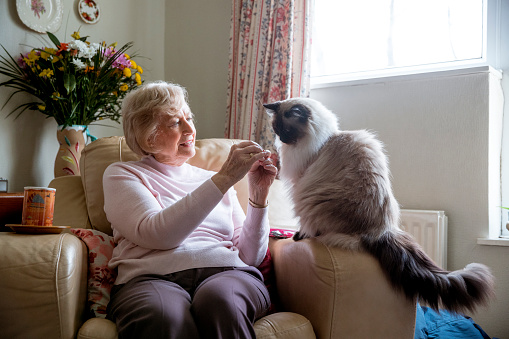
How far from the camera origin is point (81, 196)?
1.66m

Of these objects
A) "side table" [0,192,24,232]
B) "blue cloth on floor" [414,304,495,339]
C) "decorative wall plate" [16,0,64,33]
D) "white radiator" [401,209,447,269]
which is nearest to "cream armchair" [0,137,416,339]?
"side table" [0,192,24,232]

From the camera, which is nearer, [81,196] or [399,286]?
[399,286]

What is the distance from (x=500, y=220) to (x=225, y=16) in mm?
2130

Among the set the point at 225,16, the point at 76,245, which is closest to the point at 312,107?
the point at 76,245

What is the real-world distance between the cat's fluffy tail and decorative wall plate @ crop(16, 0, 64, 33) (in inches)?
86.0

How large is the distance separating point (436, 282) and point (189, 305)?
66 cm

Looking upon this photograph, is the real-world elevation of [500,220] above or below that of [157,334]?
above

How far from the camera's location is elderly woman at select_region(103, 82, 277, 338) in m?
1.02

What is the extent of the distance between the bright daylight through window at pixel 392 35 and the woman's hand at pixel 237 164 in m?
1.61

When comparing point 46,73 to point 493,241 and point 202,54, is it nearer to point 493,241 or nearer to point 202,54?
point 202,54

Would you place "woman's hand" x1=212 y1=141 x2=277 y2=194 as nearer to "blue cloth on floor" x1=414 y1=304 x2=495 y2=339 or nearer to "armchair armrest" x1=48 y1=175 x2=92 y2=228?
"armchair armrest" x1=48 y1=175 x2=92 y2=228

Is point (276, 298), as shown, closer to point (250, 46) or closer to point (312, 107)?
point (312, 107)

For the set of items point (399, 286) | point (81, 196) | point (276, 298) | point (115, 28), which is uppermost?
point (115, 28)

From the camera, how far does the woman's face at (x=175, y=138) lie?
1373 millimetres
